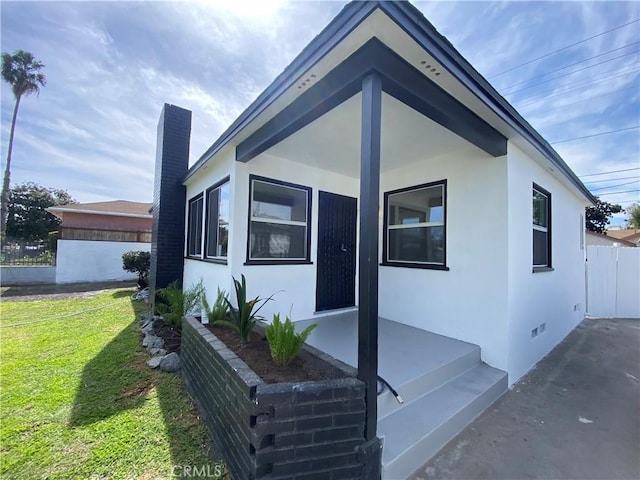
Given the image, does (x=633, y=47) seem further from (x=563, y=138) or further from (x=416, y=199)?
(x=416, y=199)

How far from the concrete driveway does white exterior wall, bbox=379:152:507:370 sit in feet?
2.00

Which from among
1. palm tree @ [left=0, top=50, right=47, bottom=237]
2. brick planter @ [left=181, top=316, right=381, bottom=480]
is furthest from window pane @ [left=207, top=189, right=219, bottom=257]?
palm tree @ [left=0, top=50, right=47, bottom=237]

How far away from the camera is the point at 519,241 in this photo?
365cm

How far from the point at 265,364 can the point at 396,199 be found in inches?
143

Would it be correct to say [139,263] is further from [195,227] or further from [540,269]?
[540,269]

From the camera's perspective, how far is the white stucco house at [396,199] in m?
2.04

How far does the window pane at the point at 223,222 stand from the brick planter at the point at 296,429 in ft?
8.91

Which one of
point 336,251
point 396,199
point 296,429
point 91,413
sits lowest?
point 91,413

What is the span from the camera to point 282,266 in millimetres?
4453

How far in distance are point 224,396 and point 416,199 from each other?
3905 mm

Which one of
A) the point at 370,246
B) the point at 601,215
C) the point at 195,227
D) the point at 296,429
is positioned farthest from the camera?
the point at 601,215

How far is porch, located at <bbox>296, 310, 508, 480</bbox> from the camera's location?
2113 mm

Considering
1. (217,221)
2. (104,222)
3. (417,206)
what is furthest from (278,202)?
(104,222)

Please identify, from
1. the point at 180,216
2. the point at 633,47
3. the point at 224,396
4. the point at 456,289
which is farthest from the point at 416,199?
the point at 633,47
